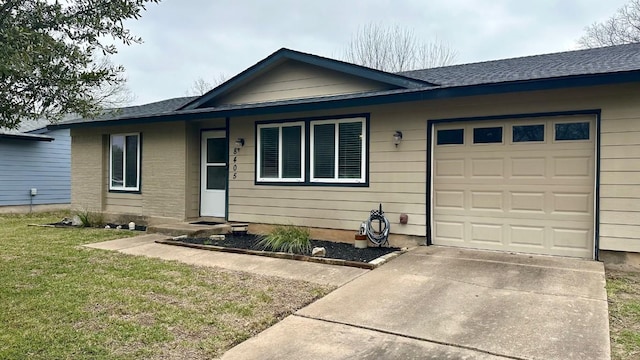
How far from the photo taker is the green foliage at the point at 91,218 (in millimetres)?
10500

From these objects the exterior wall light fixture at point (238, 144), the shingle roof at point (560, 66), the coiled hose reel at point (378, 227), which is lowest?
the coiled hose reel at point (378, 227)

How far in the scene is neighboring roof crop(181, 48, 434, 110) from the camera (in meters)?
7.15

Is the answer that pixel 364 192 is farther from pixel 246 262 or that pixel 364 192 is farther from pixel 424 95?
pixel 246 262

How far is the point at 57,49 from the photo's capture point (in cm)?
372

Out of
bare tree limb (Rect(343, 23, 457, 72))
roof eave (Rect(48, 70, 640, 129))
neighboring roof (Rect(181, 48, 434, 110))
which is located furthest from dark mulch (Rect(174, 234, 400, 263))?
bare tree limb (Rect(343, 23, 457, 72))

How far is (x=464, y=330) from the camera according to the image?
3.50 m

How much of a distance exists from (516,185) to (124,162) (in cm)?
902

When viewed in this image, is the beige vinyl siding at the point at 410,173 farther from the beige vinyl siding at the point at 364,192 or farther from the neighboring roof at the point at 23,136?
the neighboring roof at the point at 23,136

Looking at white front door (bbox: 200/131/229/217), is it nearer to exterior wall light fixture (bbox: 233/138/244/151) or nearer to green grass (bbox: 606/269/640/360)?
exterior wall light fixture (bbox: 233/138/244/151)

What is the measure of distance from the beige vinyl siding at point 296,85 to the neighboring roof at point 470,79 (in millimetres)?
220

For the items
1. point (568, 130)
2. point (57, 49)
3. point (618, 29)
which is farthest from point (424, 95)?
point (618, 29)

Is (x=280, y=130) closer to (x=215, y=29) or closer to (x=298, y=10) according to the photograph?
(x=298, y=10)

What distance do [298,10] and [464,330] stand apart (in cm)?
1740

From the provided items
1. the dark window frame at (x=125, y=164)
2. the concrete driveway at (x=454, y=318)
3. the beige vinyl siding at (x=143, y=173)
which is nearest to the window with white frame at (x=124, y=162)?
the dark window frame at (x=125, y=164)
